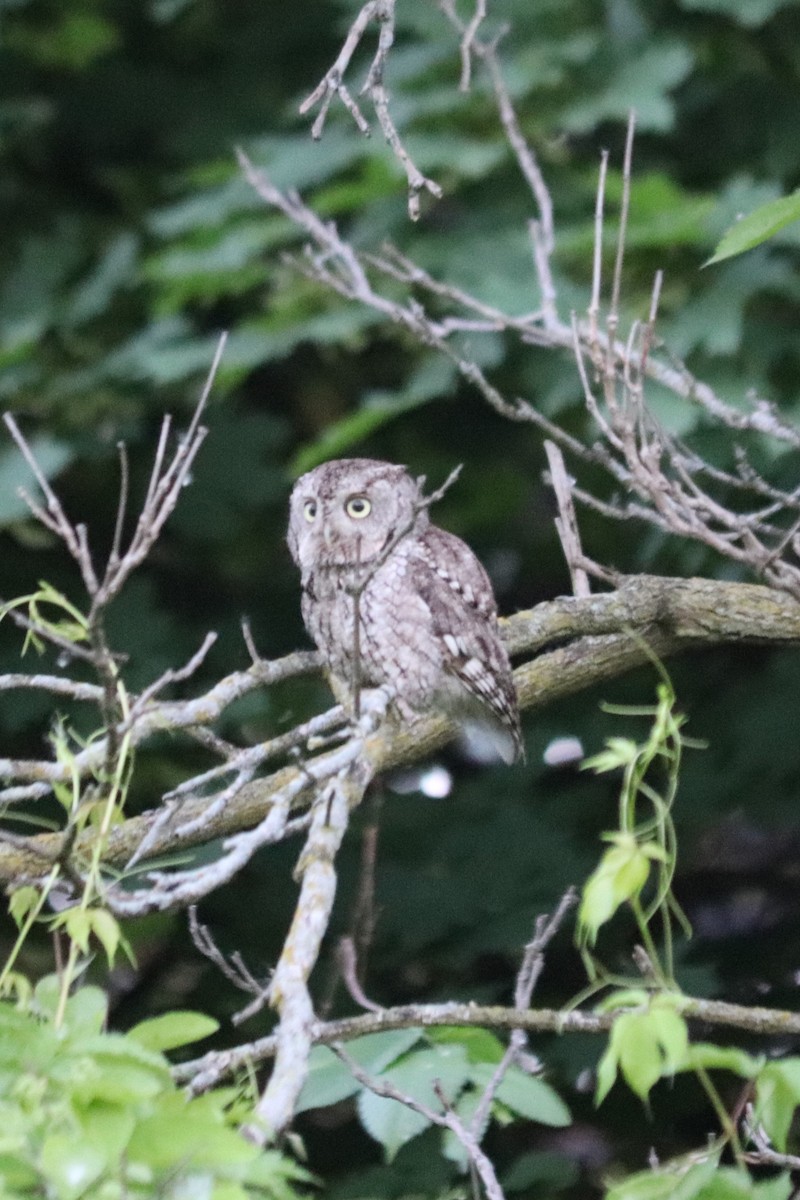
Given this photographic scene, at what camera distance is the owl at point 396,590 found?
409cm

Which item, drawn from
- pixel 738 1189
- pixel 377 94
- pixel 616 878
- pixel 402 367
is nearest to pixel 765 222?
pixel 377 94

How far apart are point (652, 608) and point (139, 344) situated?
1.64 metres

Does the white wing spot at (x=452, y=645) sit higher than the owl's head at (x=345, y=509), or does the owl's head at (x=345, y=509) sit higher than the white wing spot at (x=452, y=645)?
the owl's head at (x=345, y=509)

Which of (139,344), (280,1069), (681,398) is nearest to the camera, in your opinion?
(280,1069)

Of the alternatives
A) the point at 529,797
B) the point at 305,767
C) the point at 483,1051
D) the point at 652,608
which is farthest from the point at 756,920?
the point at 305,767

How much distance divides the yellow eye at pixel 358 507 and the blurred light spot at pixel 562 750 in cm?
86

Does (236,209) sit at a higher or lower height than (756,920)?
higher

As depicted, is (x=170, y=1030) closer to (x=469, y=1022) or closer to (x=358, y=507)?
(x=469, y=1022)

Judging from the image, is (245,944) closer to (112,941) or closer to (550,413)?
(550,413)

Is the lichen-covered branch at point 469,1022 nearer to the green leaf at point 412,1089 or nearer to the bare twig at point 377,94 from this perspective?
the green leaf at point 412,1089

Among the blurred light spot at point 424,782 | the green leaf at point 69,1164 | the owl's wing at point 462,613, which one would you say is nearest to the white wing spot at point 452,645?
the owl's wing at point 462,613

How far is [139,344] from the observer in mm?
4312

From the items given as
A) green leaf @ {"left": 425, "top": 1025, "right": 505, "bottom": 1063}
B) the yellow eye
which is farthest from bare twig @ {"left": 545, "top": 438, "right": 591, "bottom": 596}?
green leaf @ {"left": 425, "top": 1025, "right": 505, "bottom": 1063}

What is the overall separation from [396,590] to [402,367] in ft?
2.47
